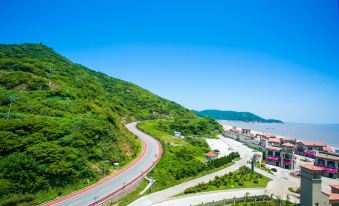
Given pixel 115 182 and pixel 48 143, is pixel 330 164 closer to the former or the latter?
pixel 115 182

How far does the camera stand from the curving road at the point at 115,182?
3017cm

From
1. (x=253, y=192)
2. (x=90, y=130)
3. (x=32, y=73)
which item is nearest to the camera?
(x=253, y=192)

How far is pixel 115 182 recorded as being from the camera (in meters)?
36.8

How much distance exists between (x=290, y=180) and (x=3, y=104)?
68.0 metres

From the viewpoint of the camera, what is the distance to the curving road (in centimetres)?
3017

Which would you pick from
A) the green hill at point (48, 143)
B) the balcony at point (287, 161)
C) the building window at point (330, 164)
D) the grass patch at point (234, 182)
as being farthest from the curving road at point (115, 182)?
the building window at point (330, 164)

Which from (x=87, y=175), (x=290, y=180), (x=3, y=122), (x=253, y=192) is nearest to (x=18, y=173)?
(x=87, y=175)

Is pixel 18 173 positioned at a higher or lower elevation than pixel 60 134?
lower

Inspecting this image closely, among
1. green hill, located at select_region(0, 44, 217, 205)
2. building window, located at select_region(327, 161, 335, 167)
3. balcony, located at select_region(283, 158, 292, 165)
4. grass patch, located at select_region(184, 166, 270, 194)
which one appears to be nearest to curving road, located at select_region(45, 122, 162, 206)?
green hill, located at select_region(0, 44, 217, 205)

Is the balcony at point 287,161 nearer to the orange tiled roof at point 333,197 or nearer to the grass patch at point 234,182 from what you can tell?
the grass patch at point 234,182

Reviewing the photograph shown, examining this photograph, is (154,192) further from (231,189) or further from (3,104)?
(3,104)

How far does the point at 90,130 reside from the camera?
46.0 meters

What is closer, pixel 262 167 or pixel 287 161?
pixel 262 167

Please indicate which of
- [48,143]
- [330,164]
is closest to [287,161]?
[330,164]
